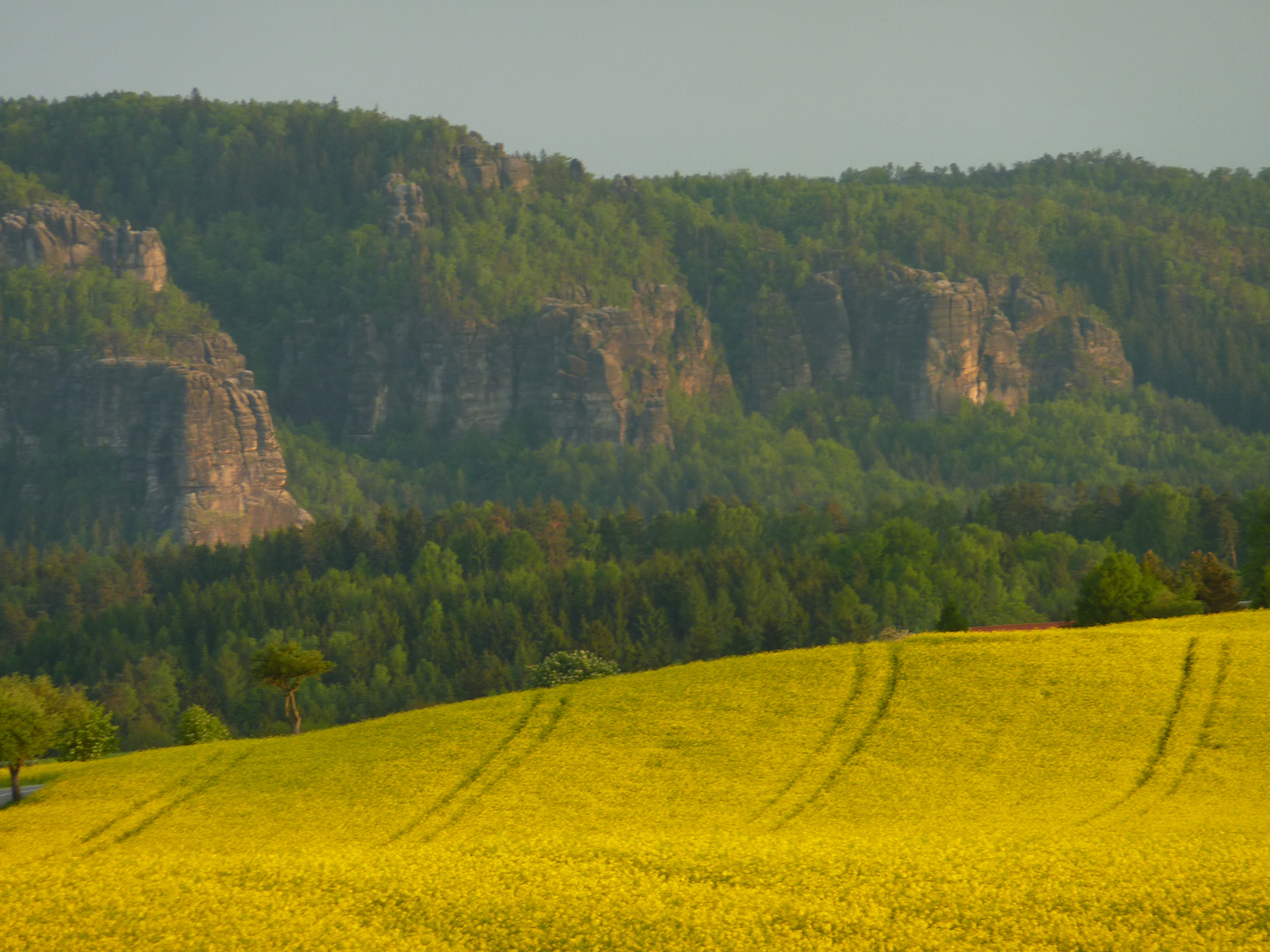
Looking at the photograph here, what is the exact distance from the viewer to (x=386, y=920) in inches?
1407

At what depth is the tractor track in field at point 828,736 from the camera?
160 ft

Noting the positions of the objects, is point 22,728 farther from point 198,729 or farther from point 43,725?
point 198,729

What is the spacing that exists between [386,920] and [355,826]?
14393 millimetres

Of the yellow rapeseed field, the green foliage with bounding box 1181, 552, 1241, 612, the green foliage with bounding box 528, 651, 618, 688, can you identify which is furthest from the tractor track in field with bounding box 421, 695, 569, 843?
the green foliage with bounding box 1181, 552, 1241, 612

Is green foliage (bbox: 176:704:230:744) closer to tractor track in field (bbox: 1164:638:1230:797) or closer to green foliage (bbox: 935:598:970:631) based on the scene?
green foliage (bbox: 935:598:970:631)

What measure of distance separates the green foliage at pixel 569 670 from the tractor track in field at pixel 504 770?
32983mm

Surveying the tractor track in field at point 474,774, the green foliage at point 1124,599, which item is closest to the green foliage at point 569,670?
the green foliage at point 1124,599

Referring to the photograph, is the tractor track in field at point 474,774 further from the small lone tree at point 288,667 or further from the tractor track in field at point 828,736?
the small lone tree at point 288,667

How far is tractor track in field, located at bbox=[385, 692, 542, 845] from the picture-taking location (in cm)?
4912

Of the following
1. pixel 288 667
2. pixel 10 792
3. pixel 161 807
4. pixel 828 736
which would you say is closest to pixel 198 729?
pixel 288 667

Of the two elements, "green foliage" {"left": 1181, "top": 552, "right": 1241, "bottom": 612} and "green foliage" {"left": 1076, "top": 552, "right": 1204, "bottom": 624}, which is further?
"green foliage" {"left": 1181, "top": 552, "right": 1241, "bottom": 612}

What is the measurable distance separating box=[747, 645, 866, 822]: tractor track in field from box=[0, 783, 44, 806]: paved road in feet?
99.1

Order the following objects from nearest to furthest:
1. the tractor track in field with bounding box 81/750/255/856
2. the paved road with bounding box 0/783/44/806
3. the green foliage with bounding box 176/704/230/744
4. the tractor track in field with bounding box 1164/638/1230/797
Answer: the tractor track in field with bounding box 1164/638/1230/797
the tractor track in field with bounding box 81/750/255/856
the paved road with bounding box 0/783/44/806
the green foliage with bounding box 176/704/230/744

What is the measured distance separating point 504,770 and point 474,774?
3.23 ft
